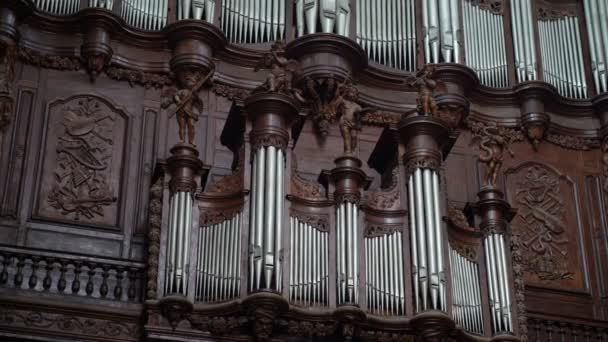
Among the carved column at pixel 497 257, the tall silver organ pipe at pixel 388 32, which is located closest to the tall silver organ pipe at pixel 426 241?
the carved column at pixel 497 257

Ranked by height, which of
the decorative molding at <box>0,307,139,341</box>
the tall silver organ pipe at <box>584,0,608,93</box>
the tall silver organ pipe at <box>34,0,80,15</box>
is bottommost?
the decorative molding at <box>0,307,139,341</box>

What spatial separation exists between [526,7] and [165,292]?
9.36 metres

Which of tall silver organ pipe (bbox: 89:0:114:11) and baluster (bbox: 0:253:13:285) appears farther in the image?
tall silver organ pipe (bbox: 89:0:114:11)

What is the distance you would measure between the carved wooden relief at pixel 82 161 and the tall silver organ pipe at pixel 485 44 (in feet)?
20.7

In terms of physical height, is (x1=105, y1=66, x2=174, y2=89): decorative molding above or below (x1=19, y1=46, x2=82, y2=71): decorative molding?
below

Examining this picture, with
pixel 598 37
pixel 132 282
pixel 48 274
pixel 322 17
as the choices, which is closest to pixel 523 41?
pixel 598 37

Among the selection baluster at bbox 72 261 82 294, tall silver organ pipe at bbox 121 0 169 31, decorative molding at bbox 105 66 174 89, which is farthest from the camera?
A: tall silver organ pipe at bbox 121 0 169 31

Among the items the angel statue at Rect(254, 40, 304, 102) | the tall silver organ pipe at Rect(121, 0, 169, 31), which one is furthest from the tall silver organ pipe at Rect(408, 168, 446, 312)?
the tall silver organ pipe at Rect(121, 0, 169, 31)

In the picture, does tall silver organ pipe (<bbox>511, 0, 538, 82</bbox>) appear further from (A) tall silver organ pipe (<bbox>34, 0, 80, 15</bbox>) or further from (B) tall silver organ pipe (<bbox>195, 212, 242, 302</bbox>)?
(A) tall silver organ pipe (<bbox>34, 0, 80, 15</bbox>)

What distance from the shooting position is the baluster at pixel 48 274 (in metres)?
15.7

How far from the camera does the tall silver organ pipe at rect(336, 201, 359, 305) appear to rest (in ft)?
51.2

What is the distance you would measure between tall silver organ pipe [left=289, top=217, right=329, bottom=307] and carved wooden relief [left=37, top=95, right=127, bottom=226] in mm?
2881

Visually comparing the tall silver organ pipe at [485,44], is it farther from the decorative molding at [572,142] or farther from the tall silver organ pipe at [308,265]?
the tall silver organ pipe at [308,265]

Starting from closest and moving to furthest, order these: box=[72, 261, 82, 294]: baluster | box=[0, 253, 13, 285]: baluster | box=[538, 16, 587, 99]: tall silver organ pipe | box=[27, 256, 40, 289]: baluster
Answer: box=[0, 253, 13, 285]: baluster < box=[27, 256, 40, 289]: baluster < box=[72, 261, 82, 294]: baluster < box=[538, 16, 587, 99]: tall silver organ pipe
